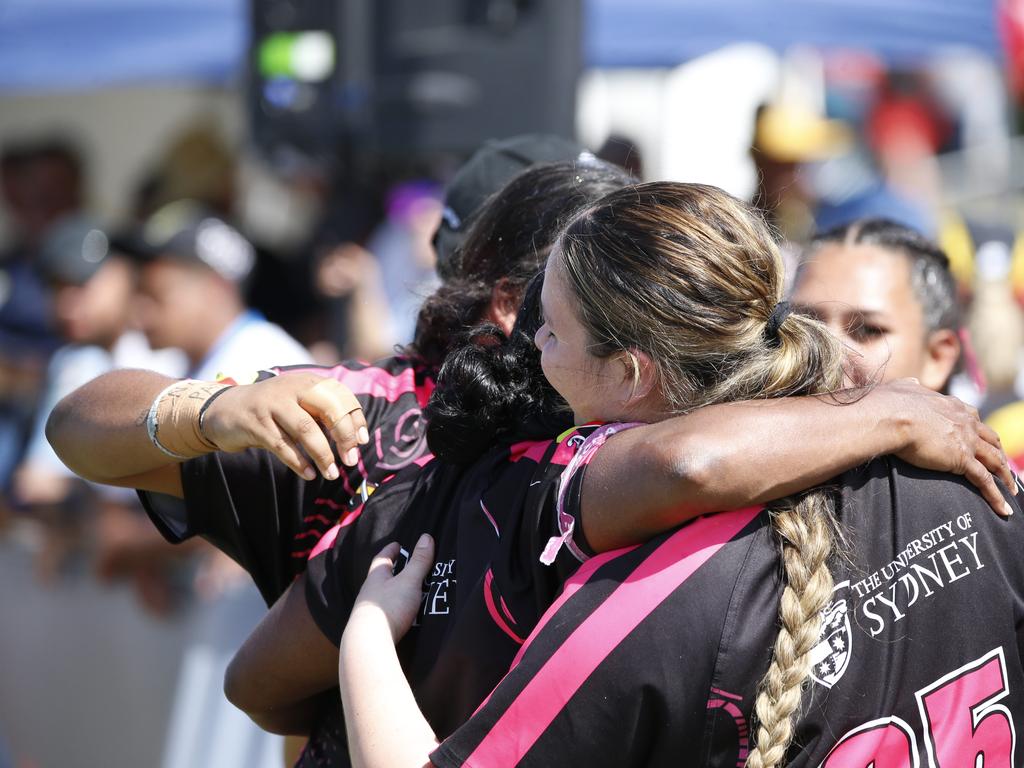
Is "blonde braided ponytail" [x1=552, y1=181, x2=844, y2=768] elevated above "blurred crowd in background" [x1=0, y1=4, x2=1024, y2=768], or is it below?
above

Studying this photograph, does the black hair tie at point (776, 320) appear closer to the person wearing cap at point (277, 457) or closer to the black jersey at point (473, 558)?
the black jersey at point (473, 558)

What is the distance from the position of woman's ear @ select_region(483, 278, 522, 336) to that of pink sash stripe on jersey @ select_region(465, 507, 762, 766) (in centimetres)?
54

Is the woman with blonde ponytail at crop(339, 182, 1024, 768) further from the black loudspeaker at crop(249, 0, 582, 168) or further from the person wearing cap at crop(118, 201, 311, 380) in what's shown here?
the person wearing cap at crop(118, 201, 311, 380)

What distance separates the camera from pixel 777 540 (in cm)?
142

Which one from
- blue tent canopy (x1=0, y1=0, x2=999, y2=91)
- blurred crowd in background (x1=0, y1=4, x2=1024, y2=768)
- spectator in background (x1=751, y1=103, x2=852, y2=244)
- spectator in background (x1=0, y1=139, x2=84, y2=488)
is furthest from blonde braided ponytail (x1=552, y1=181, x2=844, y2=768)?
blue tent canopy (x1=0, y1=0, x2=999, y2=91)

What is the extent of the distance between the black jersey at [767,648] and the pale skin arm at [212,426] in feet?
1.26

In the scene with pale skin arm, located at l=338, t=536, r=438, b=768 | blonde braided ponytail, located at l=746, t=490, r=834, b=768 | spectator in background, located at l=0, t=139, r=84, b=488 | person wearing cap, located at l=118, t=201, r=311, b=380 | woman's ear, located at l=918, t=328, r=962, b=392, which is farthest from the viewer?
spectator in background, located at l=0, t=139, r=84, b=488

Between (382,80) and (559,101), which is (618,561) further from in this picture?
(382,80)

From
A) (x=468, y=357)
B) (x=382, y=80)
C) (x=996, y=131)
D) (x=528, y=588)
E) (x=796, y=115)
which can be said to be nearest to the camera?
(x=528, y=588)

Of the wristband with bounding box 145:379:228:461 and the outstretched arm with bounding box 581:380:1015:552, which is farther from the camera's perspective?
the wristband with bounding box 145:379:228:461

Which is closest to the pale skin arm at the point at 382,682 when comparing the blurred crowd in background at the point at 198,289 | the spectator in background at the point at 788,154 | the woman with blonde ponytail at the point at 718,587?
the woman with blonde ponytail at the point at 718,587

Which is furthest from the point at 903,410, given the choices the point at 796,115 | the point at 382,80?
the point at 796,115

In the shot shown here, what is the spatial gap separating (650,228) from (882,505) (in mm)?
424

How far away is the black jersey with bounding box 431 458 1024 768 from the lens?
1.38 m
